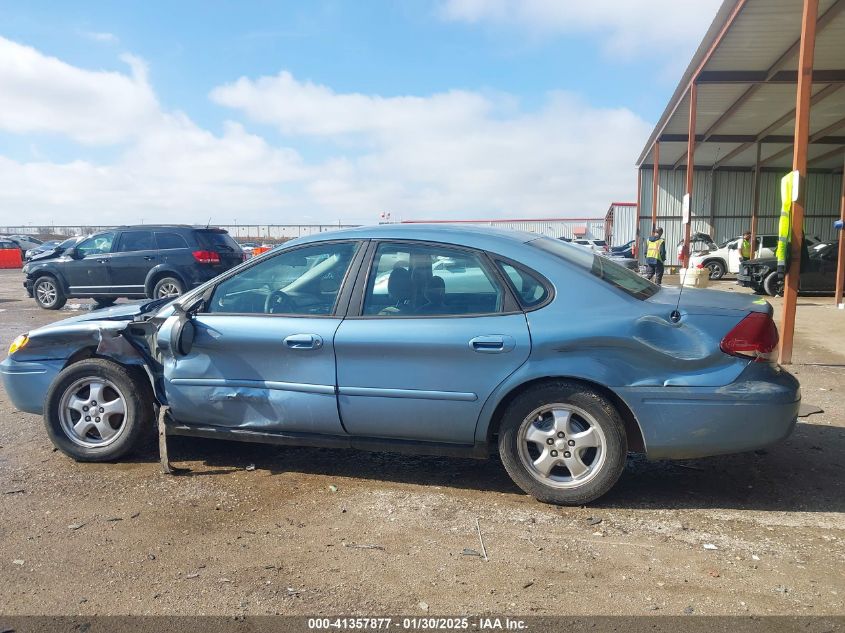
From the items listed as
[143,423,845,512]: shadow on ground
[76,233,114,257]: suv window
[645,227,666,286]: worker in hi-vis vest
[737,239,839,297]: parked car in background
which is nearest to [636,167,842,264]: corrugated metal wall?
[645,227,666,286]: worker in hi-vis vest

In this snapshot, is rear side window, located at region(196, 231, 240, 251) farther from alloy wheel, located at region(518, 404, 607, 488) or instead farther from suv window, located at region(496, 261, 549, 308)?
alloy wheel, located at region(518, 404, 607, 488)

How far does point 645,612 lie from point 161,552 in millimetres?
2265

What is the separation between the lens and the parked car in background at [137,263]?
1276cm

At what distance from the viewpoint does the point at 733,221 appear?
30.5m

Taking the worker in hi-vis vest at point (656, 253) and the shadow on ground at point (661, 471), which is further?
the worker in hi-vis vest at point (656, 253)

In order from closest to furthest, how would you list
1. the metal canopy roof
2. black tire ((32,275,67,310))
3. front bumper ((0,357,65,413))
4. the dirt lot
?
1. the dirt lot
2. front bumper ((0,357,65,413))
3. the metal canopy roof
4. black tire ((32,275,67,310))

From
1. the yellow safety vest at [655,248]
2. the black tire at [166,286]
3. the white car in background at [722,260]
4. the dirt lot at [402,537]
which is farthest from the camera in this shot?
the white car in background at [722,260]

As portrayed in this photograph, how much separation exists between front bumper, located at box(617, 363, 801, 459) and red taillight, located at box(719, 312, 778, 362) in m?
0.07

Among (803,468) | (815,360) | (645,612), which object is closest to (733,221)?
(815,360)

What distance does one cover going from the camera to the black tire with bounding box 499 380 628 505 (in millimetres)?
3533

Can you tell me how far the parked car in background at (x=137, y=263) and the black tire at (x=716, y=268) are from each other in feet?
54.0

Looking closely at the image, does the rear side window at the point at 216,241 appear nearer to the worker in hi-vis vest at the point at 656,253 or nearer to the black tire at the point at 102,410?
the black tire at the point at 102,410

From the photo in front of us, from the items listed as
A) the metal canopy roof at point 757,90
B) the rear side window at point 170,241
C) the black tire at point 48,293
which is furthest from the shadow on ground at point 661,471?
the black tire at point 48,293

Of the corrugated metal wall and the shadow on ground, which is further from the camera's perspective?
the corrugated metal wall
